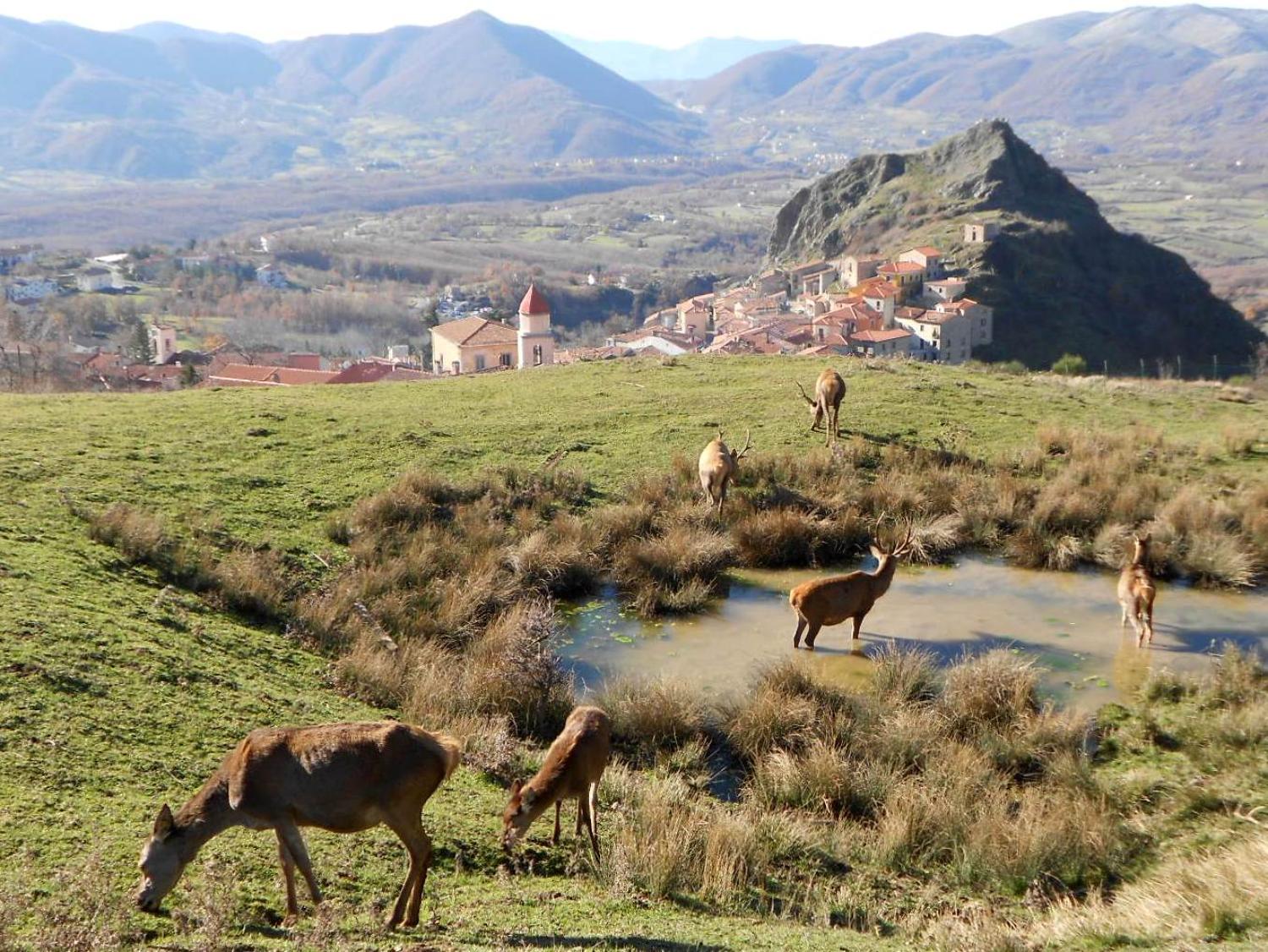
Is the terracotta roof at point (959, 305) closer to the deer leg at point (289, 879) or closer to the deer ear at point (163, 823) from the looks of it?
the deer leg at point (289, 879)

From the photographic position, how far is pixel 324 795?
630 centimetres

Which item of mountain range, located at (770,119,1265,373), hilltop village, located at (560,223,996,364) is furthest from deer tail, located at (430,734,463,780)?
mountain range, located at (770,119,1265,373)

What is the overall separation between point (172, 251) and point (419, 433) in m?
176

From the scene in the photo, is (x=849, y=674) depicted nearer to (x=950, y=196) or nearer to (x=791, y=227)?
(x=950, y=196)

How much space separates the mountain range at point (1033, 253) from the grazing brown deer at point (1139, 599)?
236 feet

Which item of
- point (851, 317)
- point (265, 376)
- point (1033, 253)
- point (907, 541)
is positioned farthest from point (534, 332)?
point (1033, 253)

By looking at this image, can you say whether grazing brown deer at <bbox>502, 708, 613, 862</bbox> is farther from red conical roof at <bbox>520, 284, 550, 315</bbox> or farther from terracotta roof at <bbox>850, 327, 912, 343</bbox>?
terracotta roof at <bbox>850, 327, 912, 343</bbox>

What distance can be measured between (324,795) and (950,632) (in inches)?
367

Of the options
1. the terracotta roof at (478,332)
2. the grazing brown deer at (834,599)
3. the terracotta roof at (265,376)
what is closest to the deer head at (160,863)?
the grazing brown deer at (834,599)

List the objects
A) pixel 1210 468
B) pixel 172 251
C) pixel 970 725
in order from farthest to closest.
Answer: pixel 172 251, pixel 1210 468, pixel 970 725

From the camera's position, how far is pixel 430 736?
257 inches

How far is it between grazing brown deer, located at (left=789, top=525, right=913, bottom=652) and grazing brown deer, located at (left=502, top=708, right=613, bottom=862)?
16.2 ft

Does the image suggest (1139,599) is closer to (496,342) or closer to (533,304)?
(533,304)

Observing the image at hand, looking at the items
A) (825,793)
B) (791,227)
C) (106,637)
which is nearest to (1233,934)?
(825,793)
